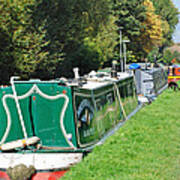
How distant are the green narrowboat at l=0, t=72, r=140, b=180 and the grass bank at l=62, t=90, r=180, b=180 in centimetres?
41

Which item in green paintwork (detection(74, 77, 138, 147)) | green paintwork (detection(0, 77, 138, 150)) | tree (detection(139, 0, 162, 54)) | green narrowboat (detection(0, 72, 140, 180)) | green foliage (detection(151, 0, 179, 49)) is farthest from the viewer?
green foliage (detection(151, 0, 179, 49))

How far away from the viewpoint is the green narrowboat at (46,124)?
314 inches

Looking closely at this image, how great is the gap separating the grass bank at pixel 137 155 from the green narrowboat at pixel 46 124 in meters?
0.41

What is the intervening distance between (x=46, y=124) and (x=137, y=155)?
2.74 meters

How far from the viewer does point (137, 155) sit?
9008mm


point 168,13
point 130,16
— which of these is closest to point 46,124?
point 130,16

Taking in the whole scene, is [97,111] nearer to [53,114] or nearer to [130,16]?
[53,114]

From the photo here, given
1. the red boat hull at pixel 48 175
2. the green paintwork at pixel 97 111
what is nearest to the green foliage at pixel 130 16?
the green paintwork at pixel 97 111

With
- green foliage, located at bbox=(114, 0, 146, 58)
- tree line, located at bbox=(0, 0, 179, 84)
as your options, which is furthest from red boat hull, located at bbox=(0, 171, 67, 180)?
green foliage, located at bbox=(114, 0, 146, 58)

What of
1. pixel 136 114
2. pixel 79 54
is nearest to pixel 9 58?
pixel 136 114

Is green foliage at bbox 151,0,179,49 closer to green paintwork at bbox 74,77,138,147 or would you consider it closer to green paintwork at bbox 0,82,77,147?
green paintwork at bbox 74,77,138,147

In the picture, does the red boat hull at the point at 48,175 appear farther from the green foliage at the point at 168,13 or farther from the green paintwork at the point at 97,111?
the green foliage at the point at 168,13

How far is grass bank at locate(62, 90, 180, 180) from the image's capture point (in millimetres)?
7652

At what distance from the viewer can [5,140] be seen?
8.80 meters
